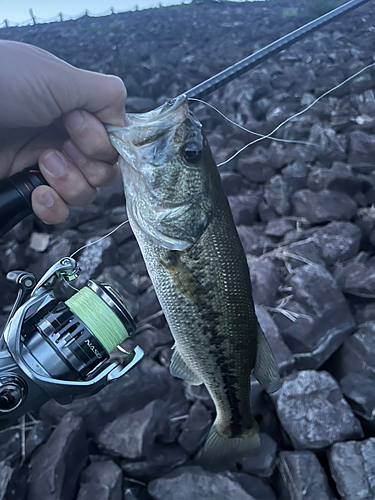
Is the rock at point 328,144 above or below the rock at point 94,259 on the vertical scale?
below

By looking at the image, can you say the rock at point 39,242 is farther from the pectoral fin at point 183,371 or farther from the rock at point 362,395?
the rock at point 362,395

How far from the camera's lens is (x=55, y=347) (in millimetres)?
1262

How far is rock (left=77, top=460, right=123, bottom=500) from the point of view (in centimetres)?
186

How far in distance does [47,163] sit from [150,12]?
62.1 ft

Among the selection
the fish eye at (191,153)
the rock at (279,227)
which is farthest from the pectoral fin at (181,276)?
the rock at (279,227)

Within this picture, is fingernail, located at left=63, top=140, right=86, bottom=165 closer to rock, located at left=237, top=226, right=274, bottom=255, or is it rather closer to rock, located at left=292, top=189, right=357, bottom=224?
rock, located at left=237, top=226, right=274, bottom=255

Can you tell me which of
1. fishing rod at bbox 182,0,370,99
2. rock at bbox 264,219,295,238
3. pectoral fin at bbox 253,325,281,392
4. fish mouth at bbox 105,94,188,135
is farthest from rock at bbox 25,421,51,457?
rock at bbox 264,219,295,238

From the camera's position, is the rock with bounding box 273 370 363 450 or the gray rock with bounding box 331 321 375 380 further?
the gray rock with bounding box 331 321 375 380

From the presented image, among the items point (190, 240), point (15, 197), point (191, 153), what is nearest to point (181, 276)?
point (190, 240)

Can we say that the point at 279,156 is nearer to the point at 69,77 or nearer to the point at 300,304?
the point at 300,304

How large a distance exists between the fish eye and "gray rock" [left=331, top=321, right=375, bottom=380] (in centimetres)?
191

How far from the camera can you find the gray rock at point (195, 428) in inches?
85.0

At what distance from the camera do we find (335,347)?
8.46 ft

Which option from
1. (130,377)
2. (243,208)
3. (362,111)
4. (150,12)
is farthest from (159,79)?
(150,12)
